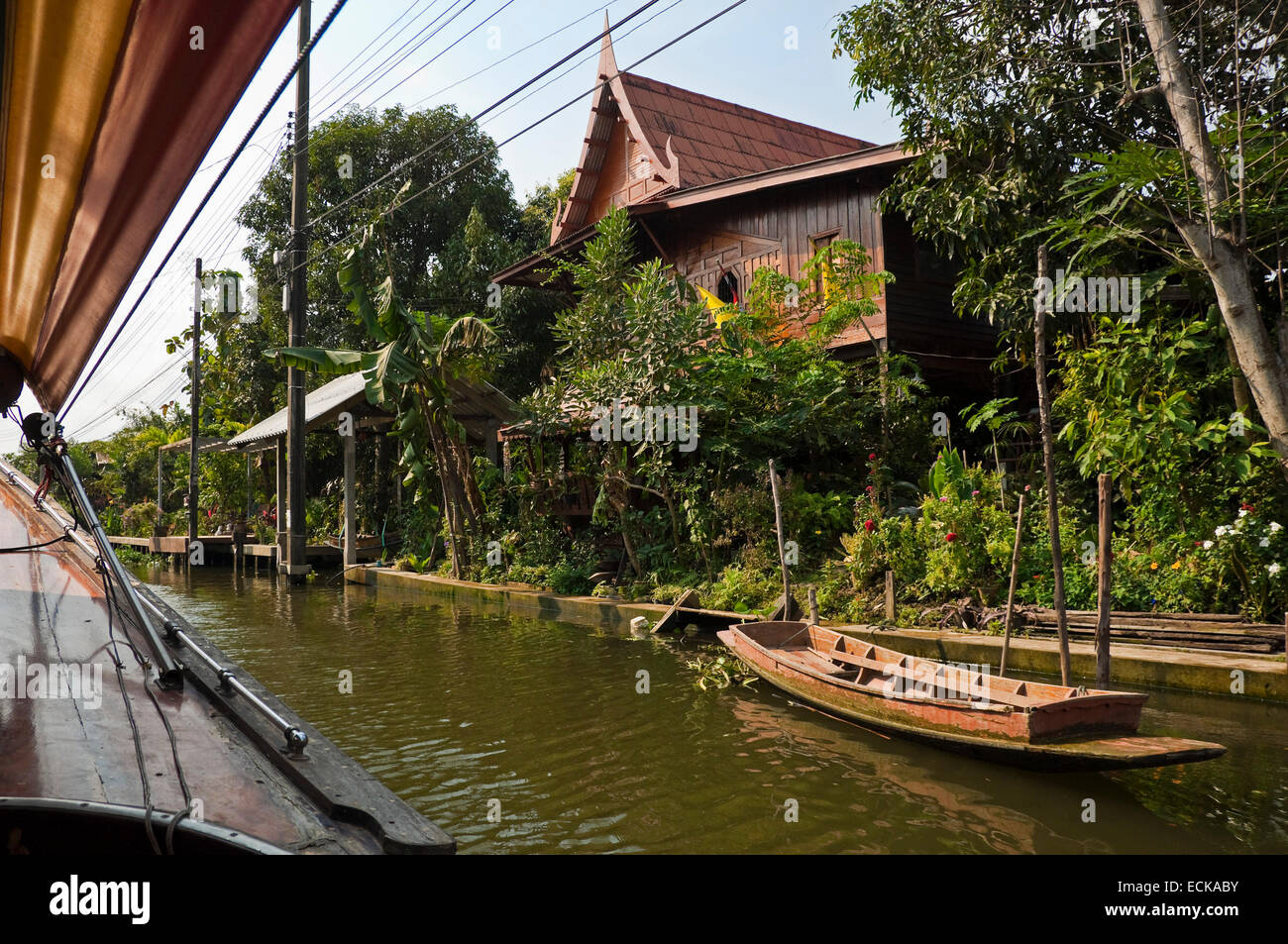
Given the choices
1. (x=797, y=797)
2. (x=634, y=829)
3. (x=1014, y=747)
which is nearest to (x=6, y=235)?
(x=634, y=829)

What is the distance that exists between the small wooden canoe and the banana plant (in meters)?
9.03

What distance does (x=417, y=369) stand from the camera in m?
15.7

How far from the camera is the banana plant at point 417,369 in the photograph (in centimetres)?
1535

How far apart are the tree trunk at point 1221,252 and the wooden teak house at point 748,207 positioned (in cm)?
511

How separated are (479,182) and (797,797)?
29613 millimetres

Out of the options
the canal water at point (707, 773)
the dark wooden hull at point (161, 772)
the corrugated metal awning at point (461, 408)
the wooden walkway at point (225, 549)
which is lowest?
the canal water at point (707, 773)

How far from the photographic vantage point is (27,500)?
25.3ft
